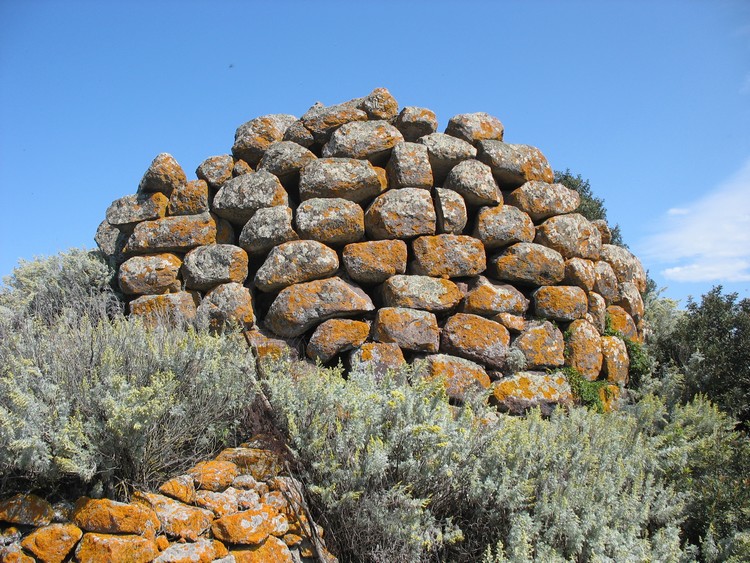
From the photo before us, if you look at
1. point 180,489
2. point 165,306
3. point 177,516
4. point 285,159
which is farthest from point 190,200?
point 177,516

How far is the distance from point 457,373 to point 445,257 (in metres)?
1.35

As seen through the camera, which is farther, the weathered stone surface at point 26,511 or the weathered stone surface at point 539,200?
the weathered stone surface at point 539,200

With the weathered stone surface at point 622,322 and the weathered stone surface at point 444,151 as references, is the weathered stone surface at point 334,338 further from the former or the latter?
the weathered stone surface at point 622,322

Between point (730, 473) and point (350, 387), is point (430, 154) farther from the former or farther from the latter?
point (730, 473)

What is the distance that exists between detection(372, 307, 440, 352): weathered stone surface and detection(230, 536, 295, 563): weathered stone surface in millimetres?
2730

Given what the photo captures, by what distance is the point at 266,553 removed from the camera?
12.1 ft

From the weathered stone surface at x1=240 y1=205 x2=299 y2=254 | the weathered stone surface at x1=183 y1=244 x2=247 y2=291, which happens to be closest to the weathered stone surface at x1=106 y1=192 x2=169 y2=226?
the weathered stone surface at x1=183 y1=244 x2=247 y2=291

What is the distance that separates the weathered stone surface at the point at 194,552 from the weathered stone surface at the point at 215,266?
11.1ft

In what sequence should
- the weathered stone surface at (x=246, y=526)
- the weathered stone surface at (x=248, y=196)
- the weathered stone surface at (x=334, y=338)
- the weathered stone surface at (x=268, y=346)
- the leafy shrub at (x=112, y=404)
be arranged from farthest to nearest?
the weathered stone surface at (x=248, y=196)
the weathered stone surface at (x=334, y=338)
the weathered stone surface at (x=268, y=346)
the weathered stone surface at (x=246, y=526)
the leafy shrub at (x=112, y=404)

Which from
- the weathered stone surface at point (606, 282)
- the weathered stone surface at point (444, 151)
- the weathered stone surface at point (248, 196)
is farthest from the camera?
the weathered stone surface at point (606, 282)

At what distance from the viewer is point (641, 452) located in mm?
4848

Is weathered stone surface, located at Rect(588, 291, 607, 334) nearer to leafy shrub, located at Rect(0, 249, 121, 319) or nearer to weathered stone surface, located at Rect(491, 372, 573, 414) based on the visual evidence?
weathered stone surface, located at Rect(491, 372, 573, 414)

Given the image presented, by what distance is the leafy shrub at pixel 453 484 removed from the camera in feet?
12.5

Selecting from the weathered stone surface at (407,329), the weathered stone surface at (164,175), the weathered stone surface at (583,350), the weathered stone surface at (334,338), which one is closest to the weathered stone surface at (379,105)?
the weathered stone surface at (164,175)
